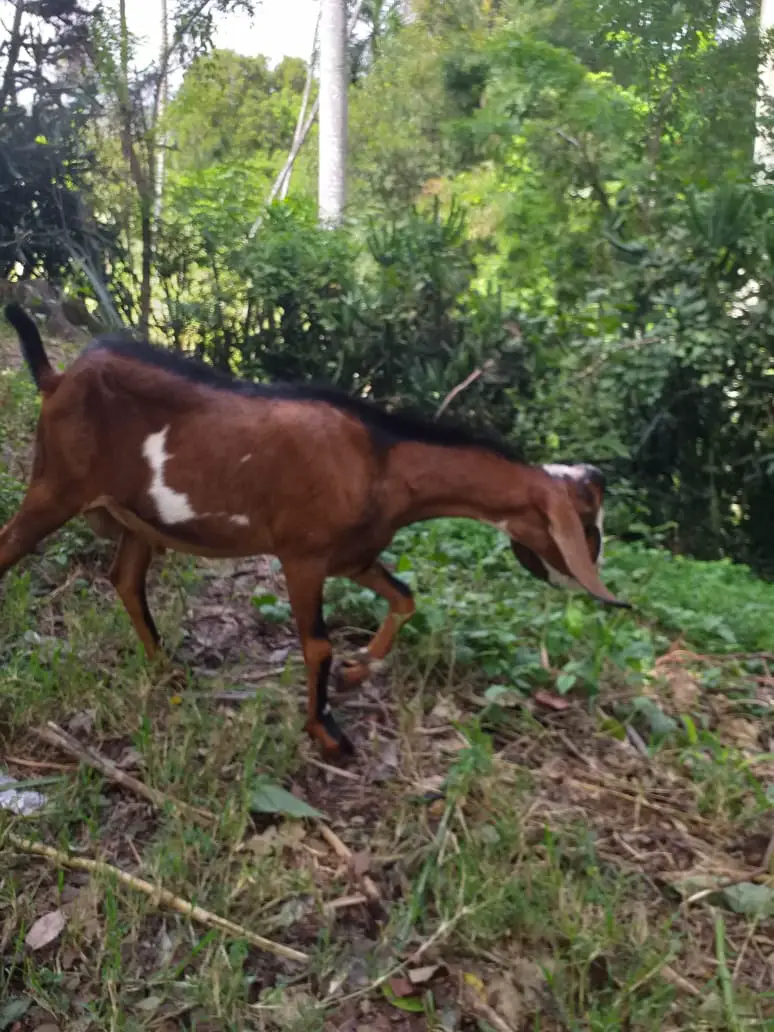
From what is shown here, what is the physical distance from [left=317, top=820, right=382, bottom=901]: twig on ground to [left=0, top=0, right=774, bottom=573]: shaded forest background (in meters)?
3.09

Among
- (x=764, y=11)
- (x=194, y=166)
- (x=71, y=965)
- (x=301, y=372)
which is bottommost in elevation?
(x=71, y=965)

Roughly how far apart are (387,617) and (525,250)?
5957 mm

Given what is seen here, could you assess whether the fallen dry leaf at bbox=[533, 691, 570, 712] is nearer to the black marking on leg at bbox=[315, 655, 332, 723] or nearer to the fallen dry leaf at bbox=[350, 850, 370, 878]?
the black marking on leg at bbox=[315, 655, 332, 723]

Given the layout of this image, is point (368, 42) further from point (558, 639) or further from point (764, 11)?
point (558, 639)

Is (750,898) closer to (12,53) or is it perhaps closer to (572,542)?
(572,542)

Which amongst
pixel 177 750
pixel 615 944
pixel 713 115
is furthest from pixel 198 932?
pixel 713 115

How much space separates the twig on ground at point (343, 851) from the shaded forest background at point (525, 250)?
10.1 ft

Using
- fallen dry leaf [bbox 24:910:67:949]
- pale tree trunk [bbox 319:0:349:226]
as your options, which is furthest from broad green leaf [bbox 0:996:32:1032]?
pale tree trunk [bbox 319:0:349:226]

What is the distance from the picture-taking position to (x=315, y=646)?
2.59m

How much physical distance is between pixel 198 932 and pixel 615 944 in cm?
96

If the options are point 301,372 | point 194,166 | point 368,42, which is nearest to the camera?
point 301,372

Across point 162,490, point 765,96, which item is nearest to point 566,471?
point 162,490

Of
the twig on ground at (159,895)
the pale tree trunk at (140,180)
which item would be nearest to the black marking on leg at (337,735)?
the twig on ground at (159,895)

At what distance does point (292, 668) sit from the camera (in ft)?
10.5
